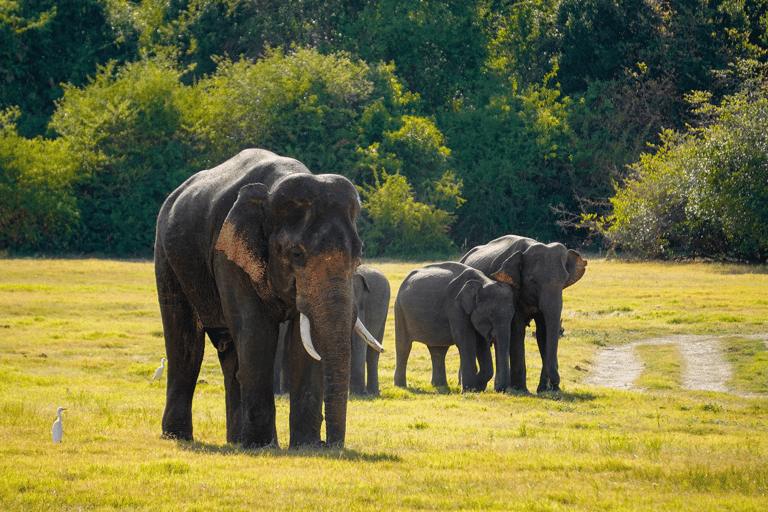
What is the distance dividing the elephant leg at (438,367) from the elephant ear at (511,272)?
75.2 inches

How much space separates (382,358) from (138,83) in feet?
95.9

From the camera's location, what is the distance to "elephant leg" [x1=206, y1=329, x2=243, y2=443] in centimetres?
955

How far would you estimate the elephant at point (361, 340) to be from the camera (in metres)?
14.5

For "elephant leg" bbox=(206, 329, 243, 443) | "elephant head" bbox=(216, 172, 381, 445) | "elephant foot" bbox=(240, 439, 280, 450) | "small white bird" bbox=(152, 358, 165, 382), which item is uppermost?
"elephant head" bbox=(216, 172, 381, 445)

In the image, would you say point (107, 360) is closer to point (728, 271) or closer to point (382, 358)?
point (382, 358)

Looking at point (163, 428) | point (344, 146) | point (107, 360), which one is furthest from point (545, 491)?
point (344, 146)

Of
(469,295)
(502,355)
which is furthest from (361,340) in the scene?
(502,355)

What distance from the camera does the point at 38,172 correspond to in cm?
4147

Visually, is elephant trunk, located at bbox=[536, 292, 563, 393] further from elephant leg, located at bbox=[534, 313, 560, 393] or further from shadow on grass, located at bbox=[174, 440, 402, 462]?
shadow on grass, located at bbox=[174, 440, 402, 462]

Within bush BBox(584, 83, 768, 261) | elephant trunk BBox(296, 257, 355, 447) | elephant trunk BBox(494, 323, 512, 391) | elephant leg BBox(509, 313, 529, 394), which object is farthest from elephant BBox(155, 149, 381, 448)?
bush BBox(584, 83, 768, 261)

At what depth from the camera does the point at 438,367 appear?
17.2 metres

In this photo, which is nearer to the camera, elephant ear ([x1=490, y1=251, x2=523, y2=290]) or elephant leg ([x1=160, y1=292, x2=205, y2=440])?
elephant leg ([x1=160, y1=292, x2=205, y2=440])

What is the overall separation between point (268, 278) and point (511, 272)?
8.40 meters

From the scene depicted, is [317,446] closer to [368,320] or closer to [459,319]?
[368,320]
